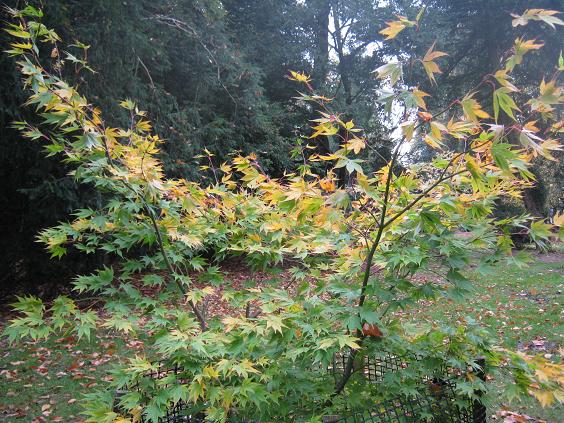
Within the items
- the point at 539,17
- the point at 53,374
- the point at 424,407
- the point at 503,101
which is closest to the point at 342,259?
the point at 424,407

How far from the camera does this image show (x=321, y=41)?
653 inches

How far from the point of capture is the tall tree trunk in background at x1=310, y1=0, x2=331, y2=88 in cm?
1538

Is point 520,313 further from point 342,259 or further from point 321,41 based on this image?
point 321,41

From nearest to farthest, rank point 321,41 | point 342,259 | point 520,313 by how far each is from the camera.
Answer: point 342,259 < point 520,313 < point 321,41

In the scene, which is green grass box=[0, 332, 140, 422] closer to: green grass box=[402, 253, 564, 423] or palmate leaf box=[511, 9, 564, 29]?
green grass box=[402, 253, 564, 423]

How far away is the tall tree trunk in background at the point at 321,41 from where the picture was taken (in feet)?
50.4

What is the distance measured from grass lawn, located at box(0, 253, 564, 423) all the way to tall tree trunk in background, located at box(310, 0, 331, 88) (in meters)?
9.70

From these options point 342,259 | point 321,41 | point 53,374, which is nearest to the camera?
point 342,259

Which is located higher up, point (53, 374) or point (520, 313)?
point (520, 313)

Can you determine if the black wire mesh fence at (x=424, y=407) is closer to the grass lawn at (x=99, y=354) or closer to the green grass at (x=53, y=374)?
the grass lawn at (x=99, y=354)

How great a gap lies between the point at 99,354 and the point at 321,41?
1414 cm

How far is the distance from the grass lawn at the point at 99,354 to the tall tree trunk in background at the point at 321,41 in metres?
9.70

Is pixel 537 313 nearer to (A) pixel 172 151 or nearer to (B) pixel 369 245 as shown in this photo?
(B) pixel 369 245

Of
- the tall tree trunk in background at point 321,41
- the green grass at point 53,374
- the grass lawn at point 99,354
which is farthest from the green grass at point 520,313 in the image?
the tall tree trunk in background at point 321,41
